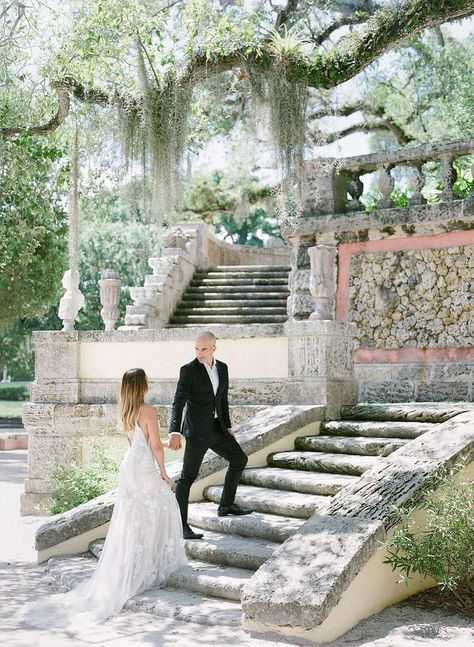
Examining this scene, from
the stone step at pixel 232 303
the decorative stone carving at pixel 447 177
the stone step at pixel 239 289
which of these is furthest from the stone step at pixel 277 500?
the stone step at pixel 239 289

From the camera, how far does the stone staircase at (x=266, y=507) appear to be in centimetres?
579

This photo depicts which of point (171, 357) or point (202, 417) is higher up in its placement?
point (171, 357)

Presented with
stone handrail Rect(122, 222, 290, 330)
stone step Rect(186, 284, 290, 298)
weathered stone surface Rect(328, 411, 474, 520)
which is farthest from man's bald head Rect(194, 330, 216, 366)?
stone step Rect(186, 284, 290, 298)

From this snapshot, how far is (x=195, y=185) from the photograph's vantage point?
18344mm

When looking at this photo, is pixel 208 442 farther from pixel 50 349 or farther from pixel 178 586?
pixel 50 349

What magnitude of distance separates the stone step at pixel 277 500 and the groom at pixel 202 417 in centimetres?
32

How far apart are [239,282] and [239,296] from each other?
2.22 feet

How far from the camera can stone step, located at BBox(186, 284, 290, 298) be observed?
605 inches

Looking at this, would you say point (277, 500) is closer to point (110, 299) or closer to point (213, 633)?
point (213, 633)

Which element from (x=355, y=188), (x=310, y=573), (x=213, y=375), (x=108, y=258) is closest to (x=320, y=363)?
(x=213, y=375)

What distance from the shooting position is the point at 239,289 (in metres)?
15.5

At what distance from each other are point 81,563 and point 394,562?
2837 mm

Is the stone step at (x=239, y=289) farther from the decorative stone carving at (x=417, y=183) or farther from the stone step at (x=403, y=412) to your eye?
the stone step at (x=403, y=412)

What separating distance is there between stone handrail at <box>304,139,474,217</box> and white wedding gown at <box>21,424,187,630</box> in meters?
6.20
